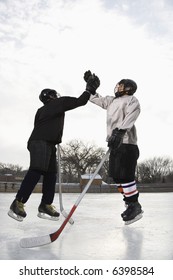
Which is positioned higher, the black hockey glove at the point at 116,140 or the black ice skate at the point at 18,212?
the black hockey glove at the point at 116,140

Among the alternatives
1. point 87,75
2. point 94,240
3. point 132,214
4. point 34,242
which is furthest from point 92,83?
point 34,242

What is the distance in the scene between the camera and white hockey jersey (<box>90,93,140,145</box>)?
332 centimetres

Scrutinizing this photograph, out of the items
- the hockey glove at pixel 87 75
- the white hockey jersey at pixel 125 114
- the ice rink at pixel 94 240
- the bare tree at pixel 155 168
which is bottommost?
the bare tree at pixel 155 168

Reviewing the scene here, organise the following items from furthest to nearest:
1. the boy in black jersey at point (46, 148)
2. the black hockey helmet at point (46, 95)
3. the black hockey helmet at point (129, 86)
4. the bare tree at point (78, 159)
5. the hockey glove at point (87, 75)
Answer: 1. the bare tree at point (78, 159)
2. the black hockey helmet at point (46, 95)
3. the hockey glove at point (87, 75)
4. the black hockey helmet at point (129, 86)
5. the boy in black jersey at point (46, 148)

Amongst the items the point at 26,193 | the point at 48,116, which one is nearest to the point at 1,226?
the point at 26,193

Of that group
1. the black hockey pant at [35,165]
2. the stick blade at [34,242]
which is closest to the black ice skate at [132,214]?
the black hockey pant at [35,165]

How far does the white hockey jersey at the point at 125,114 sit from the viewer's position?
332 centimetres

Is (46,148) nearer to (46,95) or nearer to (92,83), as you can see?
(46,95)

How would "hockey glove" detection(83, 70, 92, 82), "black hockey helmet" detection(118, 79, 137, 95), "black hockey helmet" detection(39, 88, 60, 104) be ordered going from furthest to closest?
1. "black hockey helmet" detection(39, 88, 60, 104)
2. "hockey glove" detection(83, 70, 92, 82)
3. "black hockey helmet" detection(118, 79, 137, 95)

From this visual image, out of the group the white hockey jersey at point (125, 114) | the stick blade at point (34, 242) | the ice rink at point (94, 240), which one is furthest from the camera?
the white hockey jersey at point (125, 114)

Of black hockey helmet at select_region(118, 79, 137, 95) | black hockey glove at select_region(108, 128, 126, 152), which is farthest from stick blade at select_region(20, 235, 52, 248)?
black hockey helmet at select_region(118, 79, 137, 95)

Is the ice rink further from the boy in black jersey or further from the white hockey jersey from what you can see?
the white hockey jersey

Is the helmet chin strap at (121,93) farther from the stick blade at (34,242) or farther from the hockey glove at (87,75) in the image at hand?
the stick blade at (34,242)
